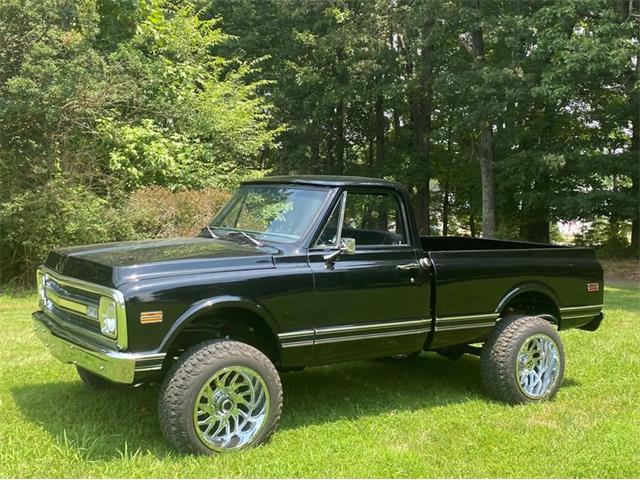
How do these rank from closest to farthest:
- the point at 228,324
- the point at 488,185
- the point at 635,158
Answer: the point at 228,324 → the point at 635,158 → the point at 488,185

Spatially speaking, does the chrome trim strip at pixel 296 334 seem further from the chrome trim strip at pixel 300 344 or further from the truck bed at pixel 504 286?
the truck bed at pixel 504 286

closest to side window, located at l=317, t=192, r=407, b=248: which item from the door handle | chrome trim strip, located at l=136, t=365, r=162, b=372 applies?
the door handle

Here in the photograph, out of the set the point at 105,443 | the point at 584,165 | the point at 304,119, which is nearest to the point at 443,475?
the point at 105,443

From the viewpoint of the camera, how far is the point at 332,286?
15.4 feet

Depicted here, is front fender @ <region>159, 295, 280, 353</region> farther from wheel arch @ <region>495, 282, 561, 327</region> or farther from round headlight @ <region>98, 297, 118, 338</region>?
wheel arch @ <region>495, 282, 561, 327</region>

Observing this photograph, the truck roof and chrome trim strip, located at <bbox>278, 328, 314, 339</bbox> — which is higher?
the truck roof

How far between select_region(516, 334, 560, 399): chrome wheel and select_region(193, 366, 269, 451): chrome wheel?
237cm

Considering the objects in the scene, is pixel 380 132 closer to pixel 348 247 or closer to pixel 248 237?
pixel 248 237

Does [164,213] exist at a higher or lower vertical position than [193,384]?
higher

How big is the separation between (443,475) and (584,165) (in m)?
16.2

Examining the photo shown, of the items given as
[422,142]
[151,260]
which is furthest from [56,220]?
[422,142]

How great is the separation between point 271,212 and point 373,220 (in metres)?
0.90

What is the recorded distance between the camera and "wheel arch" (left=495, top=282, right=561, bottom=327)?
563cm

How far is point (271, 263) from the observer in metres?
4.54
